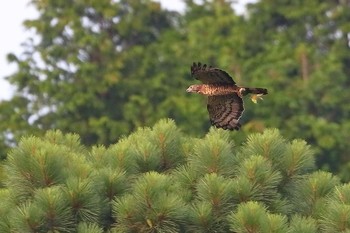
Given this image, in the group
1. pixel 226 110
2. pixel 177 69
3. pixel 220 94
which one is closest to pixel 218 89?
pixel 220 94

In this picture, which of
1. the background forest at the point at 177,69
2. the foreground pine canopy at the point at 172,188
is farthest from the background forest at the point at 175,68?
the foreground pine canopy at the point at 172,188

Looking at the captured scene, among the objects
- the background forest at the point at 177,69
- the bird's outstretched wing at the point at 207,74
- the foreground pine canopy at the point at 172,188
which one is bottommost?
the foreground pine canopy at the point at 172,188

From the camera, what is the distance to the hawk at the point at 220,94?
16.5 metres

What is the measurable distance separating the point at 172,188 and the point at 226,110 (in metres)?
0.96

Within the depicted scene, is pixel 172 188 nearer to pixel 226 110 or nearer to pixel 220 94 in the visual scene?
pixel 226 110

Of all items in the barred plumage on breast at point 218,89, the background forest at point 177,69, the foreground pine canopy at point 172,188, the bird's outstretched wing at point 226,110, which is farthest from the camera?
the background forest at point 177,69

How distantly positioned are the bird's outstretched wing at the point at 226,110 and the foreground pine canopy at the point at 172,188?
576 millimetres

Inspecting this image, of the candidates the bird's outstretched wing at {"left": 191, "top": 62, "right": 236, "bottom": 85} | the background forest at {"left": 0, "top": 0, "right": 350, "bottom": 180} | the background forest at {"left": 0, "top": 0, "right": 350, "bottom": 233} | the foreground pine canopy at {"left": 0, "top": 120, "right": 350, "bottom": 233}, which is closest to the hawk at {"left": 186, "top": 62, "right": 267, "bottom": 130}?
the bird's outstretched wing at {"left": 191, "top": 62, "right": 236, "bottom": 85}

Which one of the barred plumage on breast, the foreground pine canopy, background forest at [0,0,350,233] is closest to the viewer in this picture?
the barred plumage on breast

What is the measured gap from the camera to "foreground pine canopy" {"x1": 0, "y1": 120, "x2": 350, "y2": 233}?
678 inches

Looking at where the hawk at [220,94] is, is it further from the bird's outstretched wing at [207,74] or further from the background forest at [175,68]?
the background forest at [175,68]

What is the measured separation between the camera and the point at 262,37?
4053cm

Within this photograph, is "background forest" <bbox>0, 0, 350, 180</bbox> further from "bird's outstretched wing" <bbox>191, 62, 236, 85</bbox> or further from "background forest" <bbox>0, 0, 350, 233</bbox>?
"bird's outstretched wing" <bbox>191, 62, 236, 85</bbox>

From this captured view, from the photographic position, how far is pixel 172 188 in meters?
17.5
